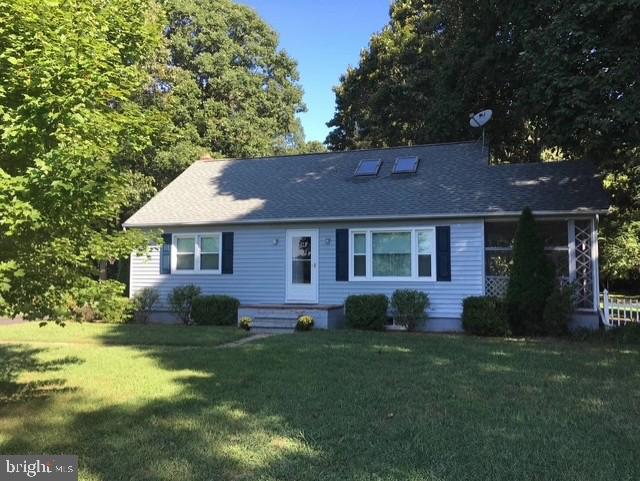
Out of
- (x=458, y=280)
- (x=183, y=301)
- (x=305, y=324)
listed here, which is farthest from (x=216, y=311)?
(x=458, y=280)

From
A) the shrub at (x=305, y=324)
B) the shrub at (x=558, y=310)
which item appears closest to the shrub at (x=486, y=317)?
the shrub at (x=558, y=310)

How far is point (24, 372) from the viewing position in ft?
26.6

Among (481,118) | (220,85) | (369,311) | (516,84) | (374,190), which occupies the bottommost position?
(369,311)

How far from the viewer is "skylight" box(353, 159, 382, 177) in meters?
16.2

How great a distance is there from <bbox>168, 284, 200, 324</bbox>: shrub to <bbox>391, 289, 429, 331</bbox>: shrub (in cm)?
555

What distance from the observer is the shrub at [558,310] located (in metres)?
11.7

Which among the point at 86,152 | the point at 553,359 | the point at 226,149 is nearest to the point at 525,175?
the point at 553,359

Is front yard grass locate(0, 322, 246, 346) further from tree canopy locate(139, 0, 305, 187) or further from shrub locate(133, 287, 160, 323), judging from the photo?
tree canopy locate(139, 0, 305, 187)

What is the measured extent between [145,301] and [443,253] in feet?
27.3

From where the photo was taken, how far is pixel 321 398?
628 cm

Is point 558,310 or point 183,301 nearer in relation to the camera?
point 558,310

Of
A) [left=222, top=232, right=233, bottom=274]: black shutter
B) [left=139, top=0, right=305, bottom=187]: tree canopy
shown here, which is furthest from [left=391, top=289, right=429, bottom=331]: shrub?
[left=139, top=0, right=305, bottom=187]: tree canopy

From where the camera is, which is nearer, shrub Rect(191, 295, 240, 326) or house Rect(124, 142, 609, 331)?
house Rect(124, 142, 609, 331)

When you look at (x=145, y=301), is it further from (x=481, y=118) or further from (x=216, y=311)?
(x=481, y=118)
